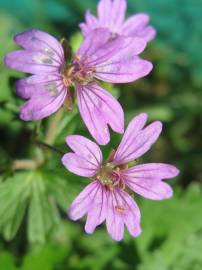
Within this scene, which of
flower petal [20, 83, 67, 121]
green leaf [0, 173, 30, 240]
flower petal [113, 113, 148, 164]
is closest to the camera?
flower petal [20, 83, 67, 121]

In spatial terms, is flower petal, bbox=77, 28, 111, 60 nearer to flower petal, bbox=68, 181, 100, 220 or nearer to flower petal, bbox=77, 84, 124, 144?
flower petal, bbox=77, 84, 124, 144

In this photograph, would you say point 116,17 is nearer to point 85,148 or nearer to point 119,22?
point 119,22

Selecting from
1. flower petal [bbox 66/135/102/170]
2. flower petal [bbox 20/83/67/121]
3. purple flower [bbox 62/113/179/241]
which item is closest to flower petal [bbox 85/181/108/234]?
purple flower [bbox 62/113/179/241]

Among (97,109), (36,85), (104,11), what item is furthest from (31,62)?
(104,11)

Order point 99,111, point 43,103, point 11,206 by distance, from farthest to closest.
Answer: point 11,206, point 99,111, point 43,103

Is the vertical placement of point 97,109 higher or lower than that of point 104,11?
lower

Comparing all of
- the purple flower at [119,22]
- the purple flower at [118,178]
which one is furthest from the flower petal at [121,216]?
the purple flower at [119,22]

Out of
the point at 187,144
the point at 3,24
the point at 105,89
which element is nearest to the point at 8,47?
the point at 3,24

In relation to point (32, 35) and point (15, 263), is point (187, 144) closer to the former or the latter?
point (15, 263)
